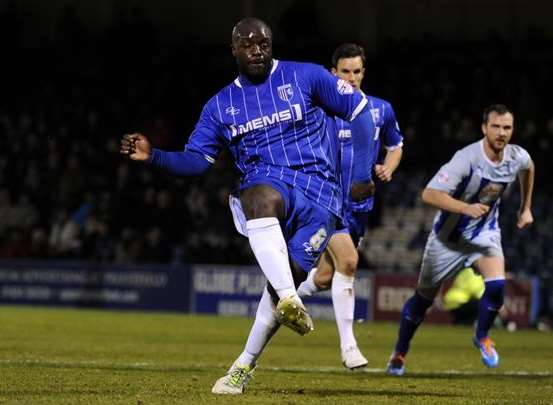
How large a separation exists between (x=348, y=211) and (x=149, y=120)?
731 inches

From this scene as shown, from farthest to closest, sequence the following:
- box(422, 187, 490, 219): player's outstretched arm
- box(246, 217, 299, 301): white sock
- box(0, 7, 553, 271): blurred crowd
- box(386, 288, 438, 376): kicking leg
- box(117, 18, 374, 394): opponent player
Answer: box(0, 7, 553, 271): blurred crowd
box(386, 288, 438, 376): kicking leg
box(422, 187, 490, 219): player's outstretched arm
box(117, 18, 374, 394): opponent player
box(246, 217, 299, 301): white sock

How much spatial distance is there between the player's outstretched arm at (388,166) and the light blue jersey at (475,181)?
1.32ft

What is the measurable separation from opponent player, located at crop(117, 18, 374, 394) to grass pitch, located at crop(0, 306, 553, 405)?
2.33ft

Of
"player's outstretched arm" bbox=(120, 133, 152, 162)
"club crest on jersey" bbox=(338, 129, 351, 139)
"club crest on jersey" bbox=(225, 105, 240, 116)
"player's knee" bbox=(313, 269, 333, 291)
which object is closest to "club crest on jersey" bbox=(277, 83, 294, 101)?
"club crest on jersey" bbox=(225, 105, 240, 116)

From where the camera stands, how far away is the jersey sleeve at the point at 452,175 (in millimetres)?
10266

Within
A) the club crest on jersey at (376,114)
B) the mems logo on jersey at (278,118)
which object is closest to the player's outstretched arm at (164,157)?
the mems logo on jersey at (278,118)

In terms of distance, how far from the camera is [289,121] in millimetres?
7359

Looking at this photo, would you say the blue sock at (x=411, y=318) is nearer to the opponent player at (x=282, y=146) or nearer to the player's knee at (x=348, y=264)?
the player's knee at (x=348, y=264)

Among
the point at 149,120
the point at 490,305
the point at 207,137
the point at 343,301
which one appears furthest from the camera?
the point at 149,120

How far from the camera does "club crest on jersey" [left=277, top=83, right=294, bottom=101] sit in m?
7.37

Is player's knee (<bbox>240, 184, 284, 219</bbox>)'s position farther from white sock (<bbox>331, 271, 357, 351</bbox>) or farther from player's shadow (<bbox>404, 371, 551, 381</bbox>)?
player's shadow (<bbox>404, 371, 551, 381</bbox>)

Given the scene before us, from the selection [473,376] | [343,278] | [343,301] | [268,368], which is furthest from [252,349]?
[473,376]

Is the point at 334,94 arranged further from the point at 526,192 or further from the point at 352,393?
the point at 526,192

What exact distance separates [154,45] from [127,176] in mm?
6462
